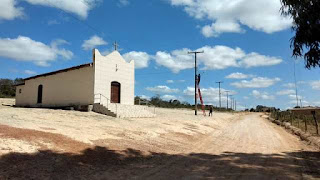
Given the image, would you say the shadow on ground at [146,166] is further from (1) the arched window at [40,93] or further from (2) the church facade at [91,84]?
(1) the arched window at [40,93]

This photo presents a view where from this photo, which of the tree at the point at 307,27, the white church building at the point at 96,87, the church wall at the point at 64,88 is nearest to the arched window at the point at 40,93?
the white church building at the point at 96,87

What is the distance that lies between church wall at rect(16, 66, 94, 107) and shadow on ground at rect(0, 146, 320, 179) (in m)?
15.9

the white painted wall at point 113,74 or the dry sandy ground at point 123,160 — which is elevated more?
the white painted wall at point 113,74

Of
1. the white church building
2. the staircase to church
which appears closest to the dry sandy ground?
the staircase to church

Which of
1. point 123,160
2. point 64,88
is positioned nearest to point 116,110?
point 64,88

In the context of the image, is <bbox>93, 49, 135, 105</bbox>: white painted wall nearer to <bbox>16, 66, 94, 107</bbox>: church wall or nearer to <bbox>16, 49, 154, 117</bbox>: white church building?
<bbox>16, 49, 154, 117</bbox>: white church building

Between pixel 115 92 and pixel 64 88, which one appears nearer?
pixel 115 92

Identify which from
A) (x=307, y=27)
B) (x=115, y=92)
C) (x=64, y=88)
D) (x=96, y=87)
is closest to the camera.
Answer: (x=307, y=27)

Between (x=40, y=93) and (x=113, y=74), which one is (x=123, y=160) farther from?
(x=40, y=93)

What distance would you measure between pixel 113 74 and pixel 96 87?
267 centimetres

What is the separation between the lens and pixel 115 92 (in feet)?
94.7

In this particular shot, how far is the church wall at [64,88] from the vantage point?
2695 centimetres

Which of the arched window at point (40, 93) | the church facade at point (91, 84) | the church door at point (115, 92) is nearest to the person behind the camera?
the church facade at point (91, 84)

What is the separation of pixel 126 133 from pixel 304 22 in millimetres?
10213
